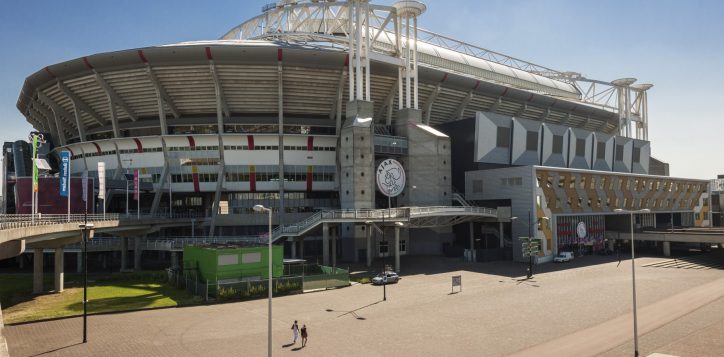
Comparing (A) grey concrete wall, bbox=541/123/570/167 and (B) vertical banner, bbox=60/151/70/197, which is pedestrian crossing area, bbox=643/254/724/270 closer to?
(A) grey concrete wall, bbox=541/123/570/167

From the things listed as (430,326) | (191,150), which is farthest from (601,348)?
(191,150)

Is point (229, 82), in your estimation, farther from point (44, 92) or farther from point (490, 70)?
point (490, 70)

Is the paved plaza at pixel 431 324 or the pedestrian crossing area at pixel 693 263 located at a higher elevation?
the paved plaza at pixel 431 324

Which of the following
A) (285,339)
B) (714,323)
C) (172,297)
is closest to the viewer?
(285,339)

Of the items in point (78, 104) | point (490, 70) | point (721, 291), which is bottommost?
point (721, 291)

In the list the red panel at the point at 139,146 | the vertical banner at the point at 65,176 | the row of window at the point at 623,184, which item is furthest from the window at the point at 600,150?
the vertical banner at the point at 65,176

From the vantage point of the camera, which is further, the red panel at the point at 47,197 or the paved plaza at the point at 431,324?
the red panel at the point at 47,197

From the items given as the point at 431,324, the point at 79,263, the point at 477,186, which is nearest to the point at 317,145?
the point at 477,186

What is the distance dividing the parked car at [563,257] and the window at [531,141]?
1940 centimetres

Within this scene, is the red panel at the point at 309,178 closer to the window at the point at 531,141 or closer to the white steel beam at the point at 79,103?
the white steel beam at the point at 79,103

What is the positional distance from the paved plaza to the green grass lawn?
2377mm

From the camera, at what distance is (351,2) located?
62875 millimetres

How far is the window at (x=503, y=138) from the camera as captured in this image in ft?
234

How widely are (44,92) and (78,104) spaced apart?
5964 millimetres
